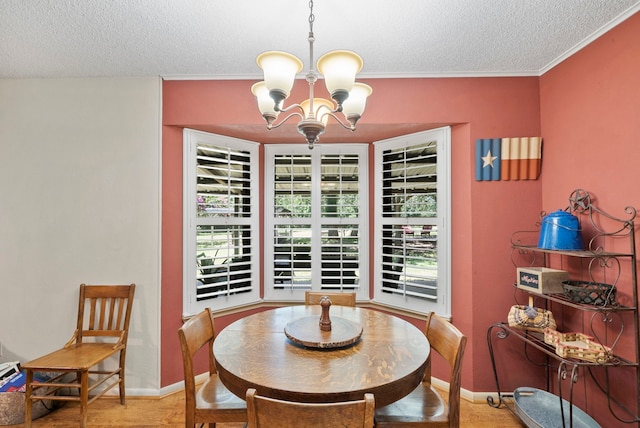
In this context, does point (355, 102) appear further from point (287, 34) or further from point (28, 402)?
point (28, 402)

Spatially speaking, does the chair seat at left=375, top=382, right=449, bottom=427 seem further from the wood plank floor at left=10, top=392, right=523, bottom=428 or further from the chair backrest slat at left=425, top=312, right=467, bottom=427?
the wood plank floor at left=10, top=392, right=523, bottom=428

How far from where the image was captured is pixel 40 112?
2.44m

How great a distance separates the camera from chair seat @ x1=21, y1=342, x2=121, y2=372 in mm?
1921

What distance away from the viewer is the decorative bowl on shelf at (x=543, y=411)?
1852 mm

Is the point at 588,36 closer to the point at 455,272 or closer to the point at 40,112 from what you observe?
the point at 455,272

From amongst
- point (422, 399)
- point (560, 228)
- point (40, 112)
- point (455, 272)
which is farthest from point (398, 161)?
point (40, 112)

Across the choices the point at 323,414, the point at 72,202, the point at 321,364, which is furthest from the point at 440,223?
the point at 72,202

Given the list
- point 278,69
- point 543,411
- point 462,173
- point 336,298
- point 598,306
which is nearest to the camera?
point 278,69

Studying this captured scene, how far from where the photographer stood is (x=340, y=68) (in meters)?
1.27

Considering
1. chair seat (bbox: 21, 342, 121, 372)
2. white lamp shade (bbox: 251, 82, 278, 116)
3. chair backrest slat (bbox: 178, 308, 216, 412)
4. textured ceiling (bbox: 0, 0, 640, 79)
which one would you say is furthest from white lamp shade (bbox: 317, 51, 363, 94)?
chair seat (bbox: 21, 342, 121, 372)

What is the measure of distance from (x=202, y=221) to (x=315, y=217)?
3.48 ft

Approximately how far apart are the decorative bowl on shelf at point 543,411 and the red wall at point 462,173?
10.5 inches

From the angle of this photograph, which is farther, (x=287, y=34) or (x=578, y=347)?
(x=287, y=34)

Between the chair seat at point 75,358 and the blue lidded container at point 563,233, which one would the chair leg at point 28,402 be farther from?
the blue lidded container at point 563,233
